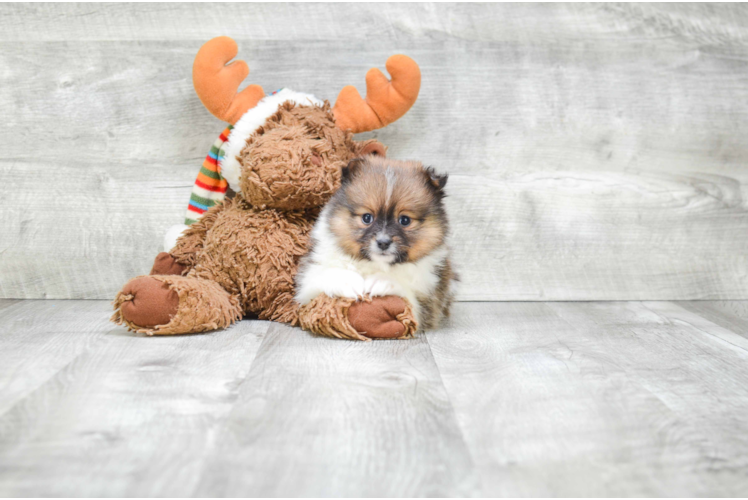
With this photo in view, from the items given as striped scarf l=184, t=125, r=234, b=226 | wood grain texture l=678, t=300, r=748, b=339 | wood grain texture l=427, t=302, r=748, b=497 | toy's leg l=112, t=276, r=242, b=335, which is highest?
striped scarf l=184, t=125, r=234, b=226

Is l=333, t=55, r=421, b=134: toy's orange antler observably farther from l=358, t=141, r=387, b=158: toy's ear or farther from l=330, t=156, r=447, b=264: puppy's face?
l=330, t=156, r=447, b=264: puppy's face

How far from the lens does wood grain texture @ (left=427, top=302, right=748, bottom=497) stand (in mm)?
799

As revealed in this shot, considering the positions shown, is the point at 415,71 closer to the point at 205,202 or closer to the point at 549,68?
the point at 549,68

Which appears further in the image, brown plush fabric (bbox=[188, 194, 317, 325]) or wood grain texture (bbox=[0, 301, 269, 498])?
brown plush fabric (bbox=[188, 194, 317, 325])

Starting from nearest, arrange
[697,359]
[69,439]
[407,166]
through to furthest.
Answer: [69,439]
[697,359]
[407,166]

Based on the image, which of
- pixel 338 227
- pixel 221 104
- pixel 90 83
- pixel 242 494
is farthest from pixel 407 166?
pixel 90 83

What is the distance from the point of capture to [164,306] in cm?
133

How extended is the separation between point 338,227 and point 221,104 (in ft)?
1.55

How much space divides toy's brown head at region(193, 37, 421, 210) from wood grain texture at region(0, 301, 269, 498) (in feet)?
1.18

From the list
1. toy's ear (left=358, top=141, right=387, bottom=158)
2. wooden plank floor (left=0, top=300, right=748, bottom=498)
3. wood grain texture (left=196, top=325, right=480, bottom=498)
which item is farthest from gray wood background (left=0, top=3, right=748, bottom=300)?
wood grain texture (left=196, top=325, right=480, bottom=498)

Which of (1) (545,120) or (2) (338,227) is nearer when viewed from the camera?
(2) (338,227)

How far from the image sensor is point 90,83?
1.78 meters

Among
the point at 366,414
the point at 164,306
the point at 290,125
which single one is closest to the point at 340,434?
the point at 366,414

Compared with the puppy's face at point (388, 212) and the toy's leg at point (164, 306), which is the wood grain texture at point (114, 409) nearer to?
the toy's leg at point (164, 306)
